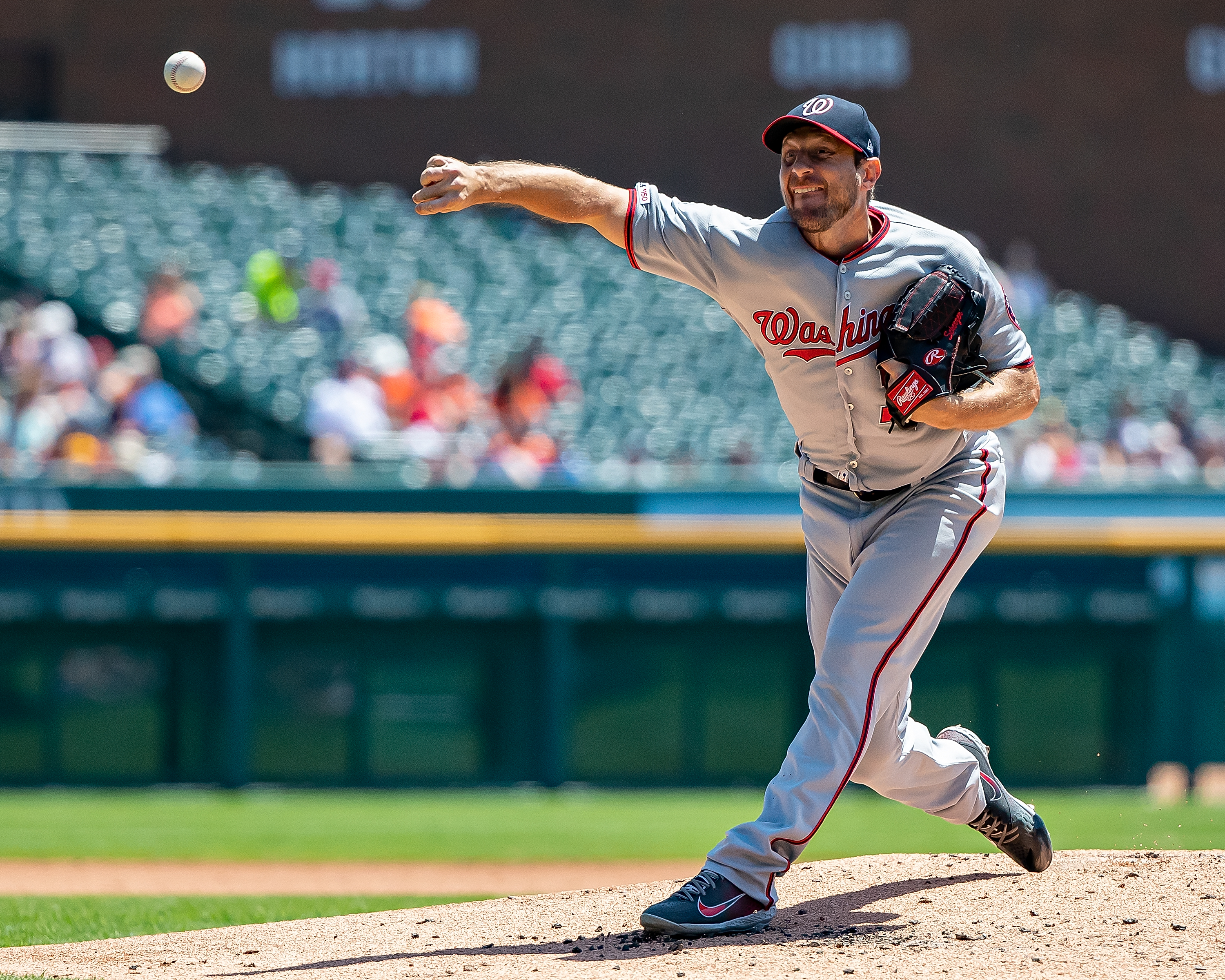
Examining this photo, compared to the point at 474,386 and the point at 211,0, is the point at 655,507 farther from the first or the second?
the point at 211,0

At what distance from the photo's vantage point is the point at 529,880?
5.45 meters

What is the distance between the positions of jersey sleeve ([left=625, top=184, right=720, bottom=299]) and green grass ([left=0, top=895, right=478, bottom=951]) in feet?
6.29

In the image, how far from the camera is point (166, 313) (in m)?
11.0

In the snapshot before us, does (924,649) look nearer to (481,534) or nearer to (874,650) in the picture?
(874,650)

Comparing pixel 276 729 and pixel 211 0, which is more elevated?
pixel 211 0

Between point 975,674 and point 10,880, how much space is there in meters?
4.25

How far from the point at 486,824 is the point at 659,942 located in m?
3.43

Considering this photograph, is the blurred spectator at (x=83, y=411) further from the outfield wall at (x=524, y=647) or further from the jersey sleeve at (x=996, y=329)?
the jersey sleeve at (x=996, y=329)

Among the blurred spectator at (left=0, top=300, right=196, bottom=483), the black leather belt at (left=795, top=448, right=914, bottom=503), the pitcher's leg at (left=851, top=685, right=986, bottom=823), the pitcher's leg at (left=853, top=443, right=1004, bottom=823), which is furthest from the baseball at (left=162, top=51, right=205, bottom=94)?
the blurred spectator at (left=0, top=300, right=196, bottom=483)

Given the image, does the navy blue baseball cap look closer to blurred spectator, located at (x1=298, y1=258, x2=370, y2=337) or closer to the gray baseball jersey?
the gray baseball jersey

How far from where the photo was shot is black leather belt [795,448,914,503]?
3.66 m

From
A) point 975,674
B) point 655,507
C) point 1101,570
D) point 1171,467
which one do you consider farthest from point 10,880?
point 1171,467

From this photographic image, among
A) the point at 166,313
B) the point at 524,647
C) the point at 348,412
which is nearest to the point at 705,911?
the point at 524,647

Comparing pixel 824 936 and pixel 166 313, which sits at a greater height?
pixel 166 313
